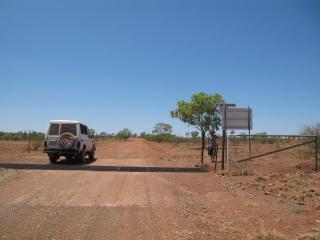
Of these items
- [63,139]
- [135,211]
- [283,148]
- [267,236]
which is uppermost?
[63,139]

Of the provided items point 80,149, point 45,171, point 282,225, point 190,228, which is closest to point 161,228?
point 190,228

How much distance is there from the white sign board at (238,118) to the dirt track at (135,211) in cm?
457

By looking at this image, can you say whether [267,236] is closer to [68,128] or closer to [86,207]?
[86,207]

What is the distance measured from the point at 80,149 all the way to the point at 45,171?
5878 millimetres

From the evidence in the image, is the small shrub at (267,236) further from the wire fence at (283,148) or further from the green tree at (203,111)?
the green tree at (203,111)

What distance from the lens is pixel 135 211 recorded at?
11312mm

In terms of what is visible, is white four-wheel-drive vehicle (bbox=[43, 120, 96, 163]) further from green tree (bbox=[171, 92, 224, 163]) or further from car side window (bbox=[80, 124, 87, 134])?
green tree (bbox=[171, 92, 224, 163])

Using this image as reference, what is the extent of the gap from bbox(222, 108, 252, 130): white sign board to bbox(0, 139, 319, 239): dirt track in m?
4.57

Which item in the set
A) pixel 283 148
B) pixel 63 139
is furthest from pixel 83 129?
pixel 283 148

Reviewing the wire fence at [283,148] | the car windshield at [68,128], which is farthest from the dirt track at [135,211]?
the car windshield at [68,128]

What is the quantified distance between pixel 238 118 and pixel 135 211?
10.8 metres

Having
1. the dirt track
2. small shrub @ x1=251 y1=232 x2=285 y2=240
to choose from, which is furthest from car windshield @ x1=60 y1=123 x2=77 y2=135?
small shrub @ x1=251 y1=232 x2=285 y2=240

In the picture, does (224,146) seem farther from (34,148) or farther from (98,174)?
(34,148)

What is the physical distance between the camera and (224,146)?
21.8 m
